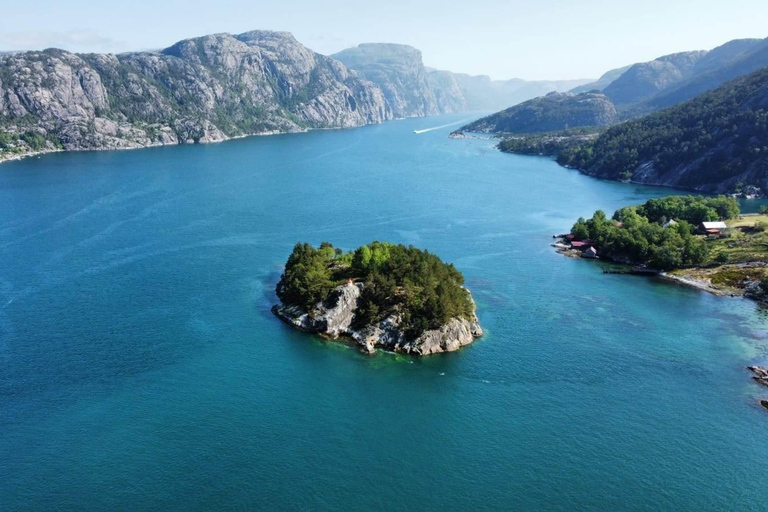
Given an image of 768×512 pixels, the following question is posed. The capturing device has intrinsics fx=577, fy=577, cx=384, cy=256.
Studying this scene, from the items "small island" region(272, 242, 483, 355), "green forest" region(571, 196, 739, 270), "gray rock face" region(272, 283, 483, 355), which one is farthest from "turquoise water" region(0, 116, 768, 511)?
"green forest" region(571, 196, 739, 270)

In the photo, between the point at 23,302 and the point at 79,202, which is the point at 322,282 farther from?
the point at 79,202

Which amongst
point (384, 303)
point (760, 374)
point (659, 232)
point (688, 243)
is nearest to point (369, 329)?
point (384, 303)

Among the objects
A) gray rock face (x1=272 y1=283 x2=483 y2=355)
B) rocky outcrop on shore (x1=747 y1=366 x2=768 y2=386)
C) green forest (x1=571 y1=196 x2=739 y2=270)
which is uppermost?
green forest (x1=571 y1=196 x2=739 y2=270)

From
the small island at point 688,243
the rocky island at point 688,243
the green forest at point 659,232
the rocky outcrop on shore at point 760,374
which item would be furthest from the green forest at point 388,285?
the green forest at point 659,232

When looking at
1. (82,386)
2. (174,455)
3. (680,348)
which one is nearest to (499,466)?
(174,455)

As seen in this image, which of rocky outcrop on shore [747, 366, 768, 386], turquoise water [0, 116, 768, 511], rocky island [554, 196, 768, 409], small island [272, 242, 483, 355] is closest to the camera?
turquoise water [0, 116, 768, 511]

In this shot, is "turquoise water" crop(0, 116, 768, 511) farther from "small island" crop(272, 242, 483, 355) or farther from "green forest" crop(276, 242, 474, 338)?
"green forest" crop(276, 242, 474, 338)

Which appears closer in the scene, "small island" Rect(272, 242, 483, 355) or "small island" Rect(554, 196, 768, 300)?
"small island" Rect(272, 242, 483, 355)
